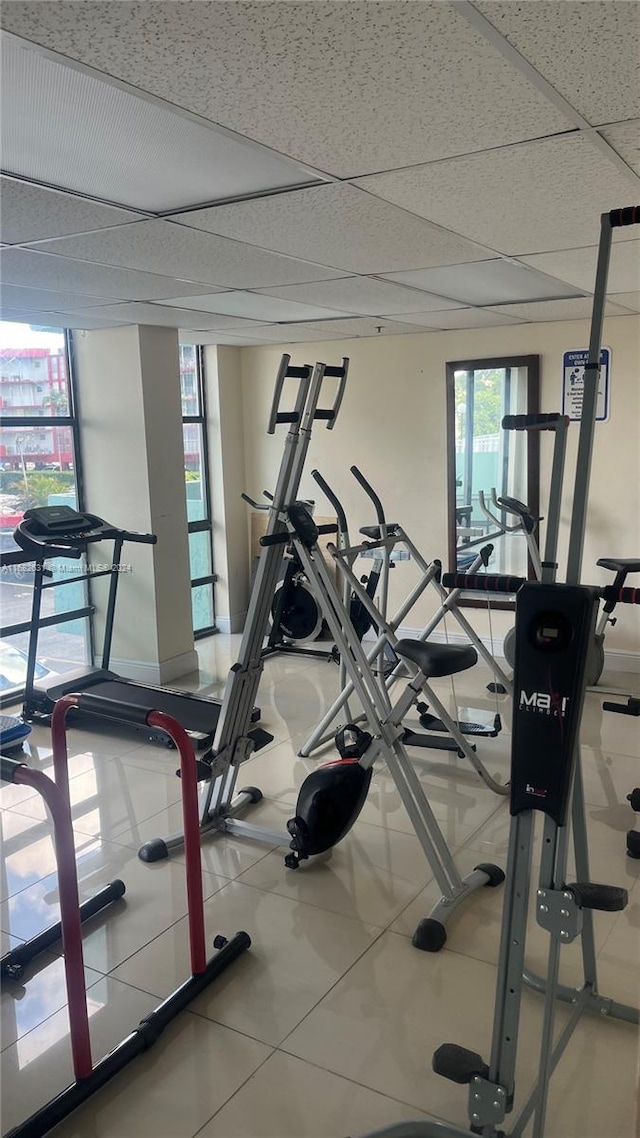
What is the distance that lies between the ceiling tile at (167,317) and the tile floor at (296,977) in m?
2.60

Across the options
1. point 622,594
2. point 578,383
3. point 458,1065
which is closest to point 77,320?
point 578,383

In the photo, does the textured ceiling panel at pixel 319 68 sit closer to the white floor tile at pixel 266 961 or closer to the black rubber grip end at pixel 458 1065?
the black rubber grip end at pixel 458 1065

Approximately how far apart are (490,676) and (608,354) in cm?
230

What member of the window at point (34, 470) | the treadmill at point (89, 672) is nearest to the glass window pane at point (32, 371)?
the window at point (34, 470)

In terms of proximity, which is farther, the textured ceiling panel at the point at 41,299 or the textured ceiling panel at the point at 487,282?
the textured ceiling panel at the point at 41,299

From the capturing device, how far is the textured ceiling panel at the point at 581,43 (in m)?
1.39

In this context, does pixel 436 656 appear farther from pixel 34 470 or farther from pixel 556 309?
pixel 34 470

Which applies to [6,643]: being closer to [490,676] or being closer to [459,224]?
[490,676]

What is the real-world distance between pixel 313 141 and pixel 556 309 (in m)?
3.34

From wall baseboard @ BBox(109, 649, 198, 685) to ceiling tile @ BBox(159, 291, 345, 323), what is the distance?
7.75ft

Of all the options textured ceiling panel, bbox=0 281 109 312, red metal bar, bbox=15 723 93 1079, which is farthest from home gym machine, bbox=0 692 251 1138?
textured ceiling panel, bbox=0 281 109 312

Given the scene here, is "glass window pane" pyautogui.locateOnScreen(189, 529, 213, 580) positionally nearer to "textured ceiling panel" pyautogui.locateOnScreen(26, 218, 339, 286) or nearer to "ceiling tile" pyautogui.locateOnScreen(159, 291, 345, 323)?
"ceiling tile" pyautogui.locateOnScreen(159, 291, 345, 323)

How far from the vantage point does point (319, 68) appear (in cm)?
160

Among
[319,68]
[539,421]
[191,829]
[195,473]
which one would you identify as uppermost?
[319,68]
